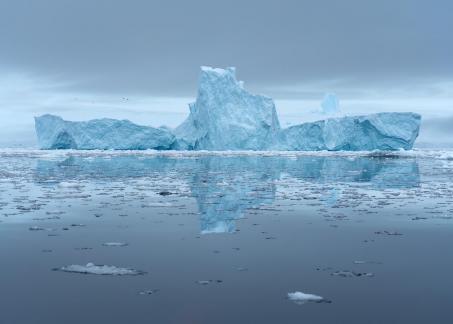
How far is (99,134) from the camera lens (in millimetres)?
36906

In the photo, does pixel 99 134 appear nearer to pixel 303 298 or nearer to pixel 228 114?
pixel 228 114

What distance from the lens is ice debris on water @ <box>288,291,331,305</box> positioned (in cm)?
483

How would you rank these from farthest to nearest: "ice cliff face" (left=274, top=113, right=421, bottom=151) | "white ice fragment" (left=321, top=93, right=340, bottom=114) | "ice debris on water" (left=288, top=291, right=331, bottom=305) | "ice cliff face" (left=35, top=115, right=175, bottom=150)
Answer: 1. "white ice fragment" (left=321, top=93, right=340, bottom=114)
2. "ice cliff face" (left=35, top=115, right=175, bottom=150)
3. "ice cliff face" (left=274, top=113, right=421, bottom=151)
4. "ice debris on water" (left=288, top=291, right=331, bottom=305)

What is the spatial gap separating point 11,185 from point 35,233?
7892mm

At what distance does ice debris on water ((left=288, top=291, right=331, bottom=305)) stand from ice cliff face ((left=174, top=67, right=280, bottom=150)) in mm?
29252

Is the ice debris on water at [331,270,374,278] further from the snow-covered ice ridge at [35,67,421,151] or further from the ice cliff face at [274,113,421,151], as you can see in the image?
the ice cliff face at [274,113,421,151]

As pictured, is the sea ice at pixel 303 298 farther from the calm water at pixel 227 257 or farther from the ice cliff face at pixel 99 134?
the ice cliff face at pixel 99 134

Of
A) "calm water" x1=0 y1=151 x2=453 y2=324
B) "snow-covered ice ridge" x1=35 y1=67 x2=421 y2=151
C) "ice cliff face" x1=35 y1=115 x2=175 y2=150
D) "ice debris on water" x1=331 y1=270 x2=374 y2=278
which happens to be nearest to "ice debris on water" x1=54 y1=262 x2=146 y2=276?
"calm water" x1=0 y1=151 x2=453 y2=324

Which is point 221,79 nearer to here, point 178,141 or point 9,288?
point 178,141

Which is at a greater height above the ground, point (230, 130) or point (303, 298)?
point (230, 130)

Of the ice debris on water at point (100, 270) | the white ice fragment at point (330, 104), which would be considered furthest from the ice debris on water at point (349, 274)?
the white ice fragment at point (330, 104)

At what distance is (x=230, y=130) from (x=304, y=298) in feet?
99.9

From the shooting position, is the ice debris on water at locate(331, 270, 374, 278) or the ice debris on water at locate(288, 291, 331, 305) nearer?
the ice debris on water at locate(288, 291, 331, 305)

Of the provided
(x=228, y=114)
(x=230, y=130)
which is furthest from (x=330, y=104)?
(x=228, y=114)
